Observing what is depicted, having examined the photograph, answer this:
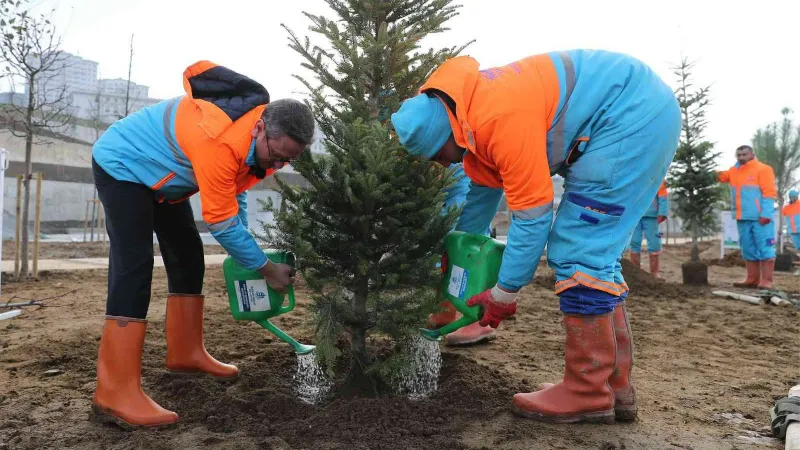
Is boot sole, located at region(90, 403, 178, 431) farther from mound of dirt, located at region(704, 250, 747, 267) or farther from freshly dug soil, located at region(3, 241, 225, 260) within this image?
mound of dirt, located at region(704, 250, 747, 267)

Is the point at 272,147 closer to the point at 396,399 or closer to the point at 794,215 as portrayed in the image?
the point at 396,399

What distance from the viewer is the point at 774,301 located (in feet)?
24.2

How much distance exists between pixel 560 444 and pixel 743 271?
12064 mm

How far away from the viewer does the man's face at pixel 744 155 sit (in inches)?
370

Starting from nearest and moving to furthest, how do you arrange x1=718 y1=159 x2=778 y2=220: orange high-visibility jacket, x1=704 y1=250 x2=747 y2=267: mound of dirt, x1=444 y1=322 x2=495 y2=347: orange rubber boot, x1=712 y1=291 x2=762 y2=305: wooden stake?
x1=444 y1=322 x2=495 y2=347: orange rubber boot, x1=712 y1=291 x2=762 y2=305: wooden stake, x1=718 y1=159 x2=778 y2=220: orange high-visibility jacket, x1=704 y1=250 x2=747 y2=267: mound of dirt

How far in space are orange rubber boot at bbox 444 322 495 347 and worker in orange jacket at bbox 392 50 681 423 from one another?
162 centimetres

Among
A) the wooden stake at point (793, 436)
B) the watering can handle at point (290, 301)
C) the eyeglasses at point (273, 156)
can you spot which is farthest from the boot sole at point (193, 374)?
the wooden stake at point (793, 436)

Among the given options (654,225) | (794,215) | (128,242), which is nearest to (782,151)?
(794,215)

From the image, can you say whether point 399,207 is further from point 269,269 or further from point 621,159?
point 621,159

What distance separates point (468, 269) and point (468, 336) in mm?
1643

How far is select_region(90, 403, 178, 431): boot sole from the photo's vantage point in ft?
8.65

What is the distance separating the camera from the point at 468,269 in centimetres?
289

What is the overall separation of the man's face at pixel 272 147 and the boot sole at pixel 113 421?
1.30 meters

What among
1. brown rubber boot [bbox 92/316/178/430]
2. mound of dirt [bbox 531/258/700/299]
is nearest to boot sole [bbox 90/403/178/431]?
brown rubber boot [bbox 92/316/178/430]
